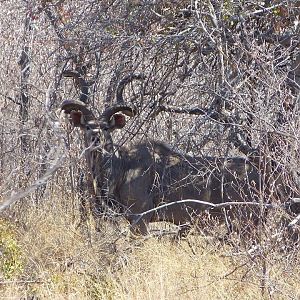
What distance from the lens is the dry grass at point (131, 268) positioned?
6023mm

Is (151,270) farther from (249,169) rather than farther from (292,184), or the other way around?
(249,169)

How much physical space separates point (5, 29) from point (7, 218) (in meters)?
3.80

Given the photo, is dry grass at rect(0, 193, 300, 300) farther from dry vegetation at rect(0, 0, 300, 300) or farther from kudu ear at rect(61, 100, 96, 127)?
kudu ear at rect(61, 100, 96, 127)

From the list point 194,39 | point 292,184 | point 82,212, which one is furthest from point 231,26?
point 82,212

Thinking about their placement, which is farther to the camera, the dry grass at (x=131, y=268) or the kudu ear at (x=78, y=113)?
the kudu ear at (x=78, y=113)

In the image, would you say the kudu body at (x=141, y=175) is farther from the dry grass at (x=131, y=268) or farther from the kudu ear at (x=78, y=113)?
the dry grass at (x=131, y=268)

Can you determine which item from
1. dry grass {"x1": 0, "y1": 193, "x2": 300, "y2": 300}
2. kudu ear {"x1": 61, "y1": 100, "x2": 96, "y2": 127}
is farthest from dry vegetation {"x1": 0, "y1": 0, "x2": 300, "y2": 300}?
kudu ear {"x1": 61, "y1": 100, "x2": 96, "y2": 127}

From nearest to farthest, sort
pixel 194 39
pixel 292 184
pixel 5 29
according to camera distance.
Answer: pixel 292 184
pixel 194 39
pixel 5 29

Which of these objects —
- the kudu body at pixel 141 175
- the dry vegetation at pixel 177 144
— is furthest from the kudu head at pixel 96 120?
the dry vegetation at pixel 177 144

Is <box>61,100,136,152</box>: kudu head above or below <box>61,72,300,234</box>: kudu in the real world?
above

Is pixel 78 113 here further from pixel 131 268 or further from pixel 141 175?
pixel 131 268

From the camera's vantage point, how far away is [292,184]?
6.09 m

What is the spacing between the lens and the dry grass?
6.02 metres

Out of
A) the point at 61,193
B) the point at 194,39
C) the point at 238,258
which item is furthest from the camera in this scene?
the point at 61,193
